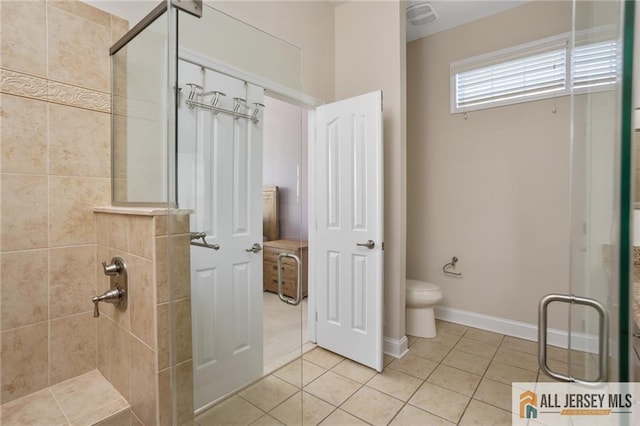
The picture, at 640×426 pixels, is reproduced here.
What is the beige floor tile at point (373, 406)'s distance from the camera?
1672 millimetres

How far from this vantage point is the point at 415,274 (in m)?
3.25

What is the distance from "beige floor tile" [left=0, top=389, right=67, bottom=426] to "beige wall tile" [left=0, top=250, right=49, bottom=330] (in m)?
0.31

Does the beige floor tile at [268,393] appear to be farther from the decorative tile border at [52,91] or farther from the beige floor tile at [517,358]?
the beige floor tile at [517,358]

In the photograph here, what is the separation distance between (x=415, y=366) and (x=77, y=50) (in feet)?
9.14

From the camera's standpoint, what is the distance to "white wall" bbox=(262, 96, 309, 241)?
1.40 meters

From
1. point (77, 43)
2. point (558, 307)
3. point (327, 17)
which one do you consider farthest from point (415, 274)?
point (77, 43)

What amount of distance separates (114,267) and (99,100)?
2.70 feet

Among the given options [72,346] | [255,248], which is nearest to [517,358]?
[255,248]

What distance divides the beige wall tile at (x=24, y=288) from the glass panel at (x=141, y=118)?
0.39 metres

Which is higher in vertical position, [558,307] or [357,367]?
[558,307]

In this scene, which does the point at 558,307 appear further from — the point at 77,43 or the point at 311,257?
the point at 77,43

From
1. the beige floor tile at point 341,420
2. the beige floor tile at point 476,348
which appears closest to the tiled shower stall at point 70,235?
the beige floor tile at point 341,420

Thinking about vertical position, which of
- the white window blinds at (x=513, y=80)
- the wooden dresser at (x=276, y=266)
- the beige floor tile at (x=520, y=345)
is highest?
the white window blinds at (x=513, y=80)

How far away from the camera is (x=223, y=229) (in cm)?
126
